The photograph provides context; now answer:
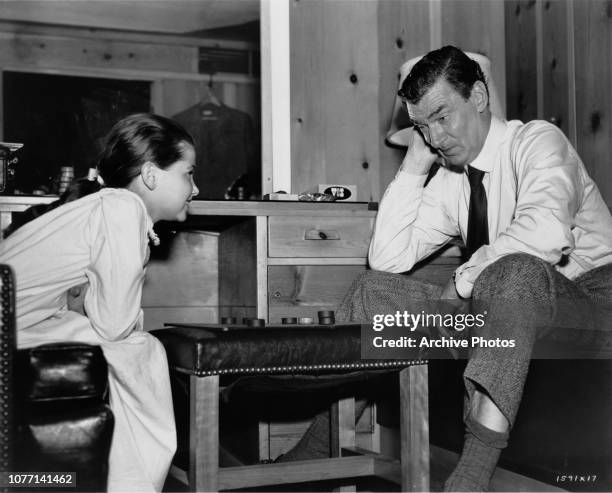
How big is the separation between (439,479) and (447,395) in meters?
0.23

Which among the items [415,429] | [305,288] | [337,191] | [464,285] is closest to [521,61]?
[337,191]

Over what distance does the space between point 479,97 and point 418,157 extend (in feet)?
0.83

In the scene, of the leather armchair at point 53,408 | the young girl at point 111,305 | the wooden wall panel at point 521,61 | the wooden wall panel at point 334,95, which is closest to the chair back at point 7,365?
the leather armchair at point 53,408

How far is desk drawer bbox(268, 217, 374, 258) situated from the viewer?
248 centimetres

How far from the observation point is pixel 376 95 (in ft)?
10.3

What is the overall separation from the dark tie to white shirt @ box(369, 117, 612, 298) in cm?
2

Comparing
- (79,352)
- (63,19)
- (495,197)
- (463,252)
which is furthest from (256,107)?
(79,352)

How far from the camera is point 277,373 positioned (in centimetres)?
166

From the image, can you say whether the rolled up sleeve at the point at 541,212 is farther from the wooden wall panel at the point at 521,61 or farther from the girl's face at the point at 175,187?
the wooden wall panel at the point at 521,61

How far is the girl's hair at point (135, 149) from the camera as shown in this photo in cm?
193

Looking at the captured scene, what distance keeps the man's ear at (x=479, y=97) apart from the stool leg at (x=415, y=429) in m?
0.84

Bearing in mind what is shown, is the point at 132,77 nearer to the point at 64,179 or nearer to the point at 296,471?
the point at 64,179

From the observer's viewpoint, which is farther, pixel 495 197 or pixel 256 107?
pixel 256 107

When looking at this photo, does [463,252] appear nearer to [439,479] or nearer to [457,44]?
[439,479]
